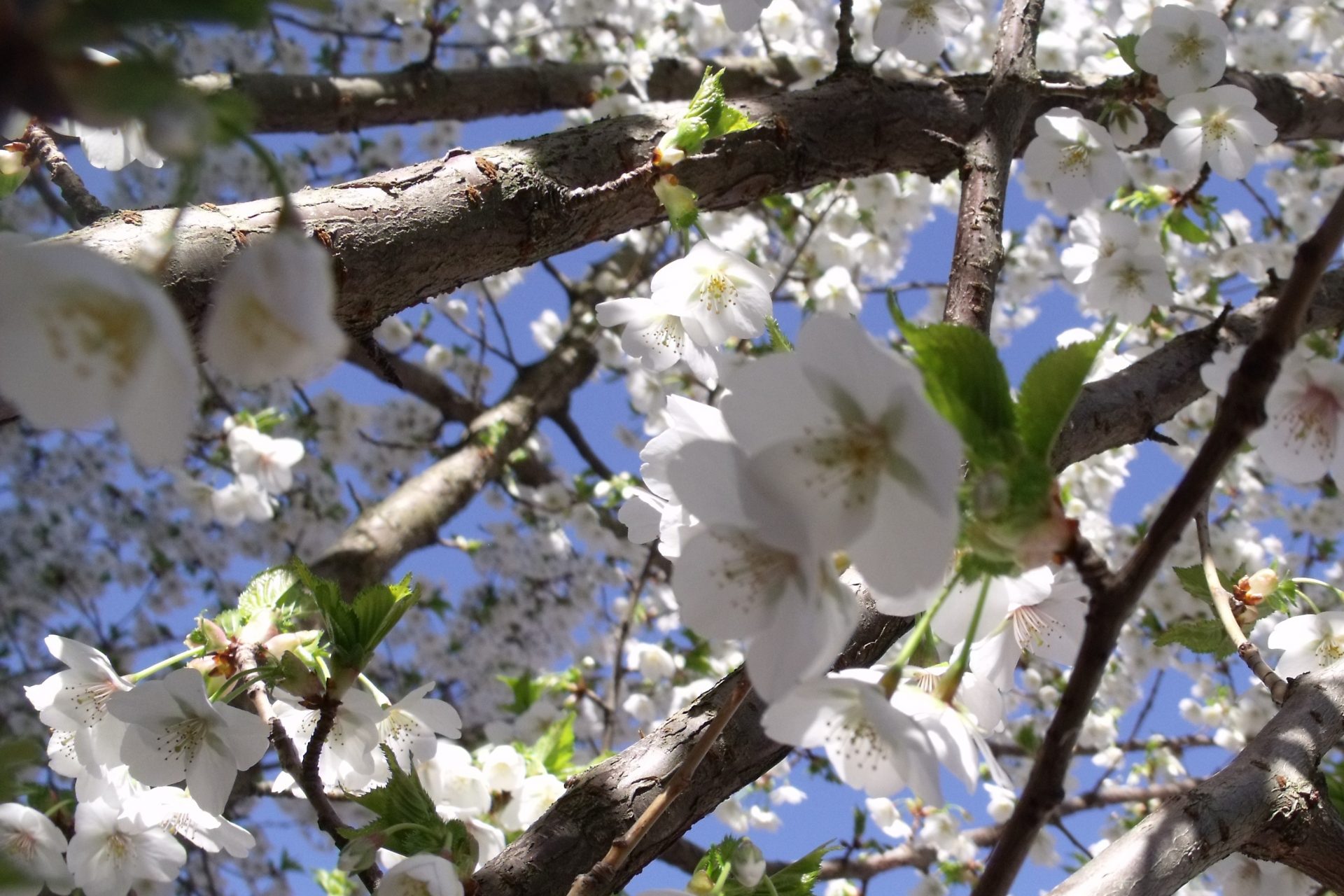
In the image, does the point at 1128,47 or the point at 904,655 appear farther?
the point at 1128,47

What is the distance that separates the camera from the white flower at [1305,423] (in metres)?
0.77

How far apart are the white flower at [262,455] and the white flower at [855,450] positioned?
2.77m

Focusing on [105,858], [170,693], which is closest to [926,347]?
[170,693]

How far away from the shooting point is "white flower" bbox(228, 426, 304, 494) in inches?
116

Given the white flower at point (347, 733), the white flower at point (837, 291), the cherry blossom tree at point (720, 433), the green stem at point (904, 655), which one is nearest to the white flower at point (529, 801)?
the cherry blossom tree at point (720, 433)

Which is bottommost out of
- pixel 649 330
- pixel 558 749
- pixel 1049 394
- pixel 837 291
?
pixel 558 749

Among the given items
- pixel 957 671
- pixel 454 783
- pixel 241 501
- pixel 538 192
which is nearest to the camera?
pixel 957 671

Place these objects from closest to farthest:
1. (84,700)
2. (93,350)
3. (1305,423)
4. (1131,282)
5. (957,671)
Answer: (93,350) → (957,671) → (1305,423) → (84,700) → (1131,282)

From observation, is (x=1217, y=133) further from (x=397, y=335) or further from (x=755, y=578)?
(x=397, y=335)

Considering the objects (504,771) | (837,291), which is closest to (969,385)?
(504,771)

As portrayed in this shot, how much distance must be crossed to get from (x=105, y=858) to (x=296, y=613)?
1.09 feet

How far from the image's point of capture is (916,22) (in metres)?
1.61

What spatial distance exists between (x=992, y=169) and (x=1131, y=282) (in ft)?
1.72

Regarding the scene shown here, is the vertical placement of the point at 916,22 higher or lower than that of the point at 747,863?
higher
